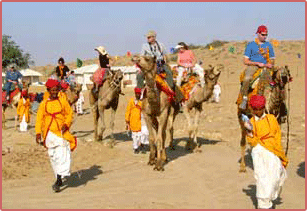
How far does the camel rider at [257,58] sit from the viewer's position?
34.6 feet

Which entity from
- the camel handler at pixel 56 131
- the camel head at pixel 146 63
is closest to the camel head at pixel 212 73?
the camel head at pixel 146 63

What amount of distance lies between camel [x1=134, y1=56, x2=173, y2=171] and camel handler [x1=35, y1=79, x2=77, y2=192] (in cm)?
190

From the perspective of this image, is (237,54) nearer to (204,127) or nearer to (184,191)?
(204,127)

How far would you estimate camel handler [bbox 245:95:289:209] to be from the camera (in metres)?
7.20

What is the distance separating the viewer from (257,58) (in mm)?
10688

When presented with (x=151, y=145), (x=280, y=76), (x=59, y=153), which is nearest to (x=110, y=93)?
(x=151, y=145)

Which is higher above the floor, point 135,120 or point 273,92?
point 273,92

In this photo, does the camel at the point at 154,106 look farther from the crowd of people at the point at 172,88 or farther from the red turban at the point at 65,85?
the red turban at the point at 65,85

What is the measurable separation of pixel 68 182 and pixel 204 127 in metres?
9.75

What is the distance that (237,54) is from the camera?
66.8 m

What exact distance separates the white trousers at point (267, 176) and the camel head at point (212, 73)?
576cm

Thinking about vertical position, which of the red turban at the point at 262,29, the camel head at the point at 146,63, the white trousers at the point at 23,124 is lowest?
the white trousers at the point at 23,124

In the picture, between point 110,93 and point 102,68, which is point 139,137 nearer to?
point 110,93

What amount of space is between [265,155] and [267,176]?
30 centimetres
